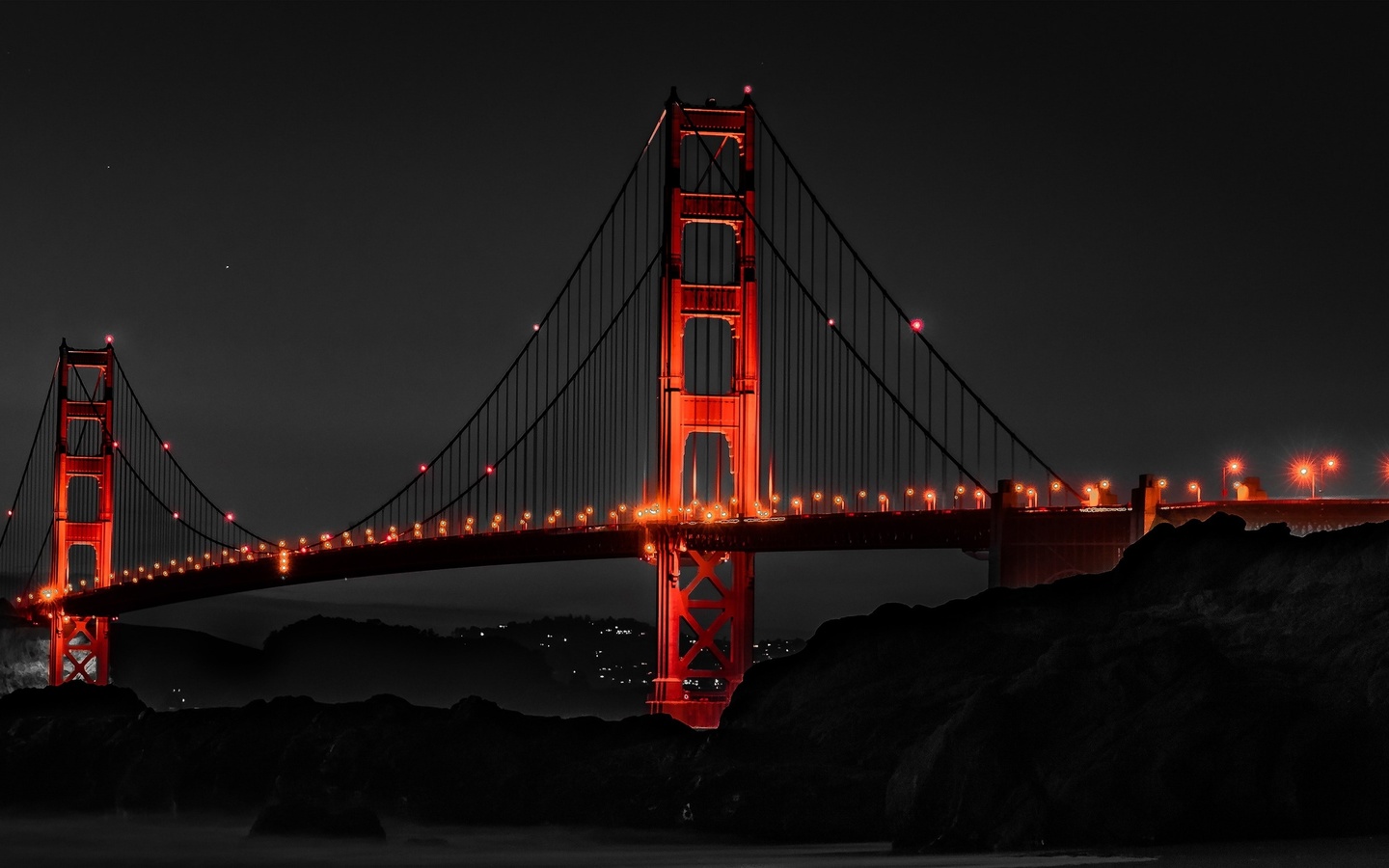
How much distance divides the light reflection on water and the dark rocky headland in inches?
16.8

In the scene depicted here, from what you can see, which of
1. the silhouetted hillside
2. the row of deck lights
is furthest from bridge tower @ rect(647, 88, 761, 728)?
the silhouetted hillside

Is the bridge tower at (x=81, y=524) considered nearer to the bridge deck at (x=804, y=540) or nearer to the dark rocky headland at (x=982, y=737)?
the bridge deck at (x=804, y=540)

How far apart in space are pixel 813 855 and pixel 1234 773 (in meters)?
4.85

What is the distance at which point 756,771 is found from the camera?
27.6 meters

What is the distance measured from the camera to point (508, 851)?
2759cm

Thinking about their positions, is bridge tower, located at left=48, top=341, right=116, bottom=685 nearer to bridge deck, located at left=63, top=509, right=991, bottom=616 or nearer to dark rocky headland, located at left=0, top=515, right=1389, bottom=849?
bridge deck, located at left=63, top=509, right=991, bottom=616

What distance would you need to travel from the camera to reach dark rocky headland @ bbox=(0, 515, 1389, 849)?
23062mm

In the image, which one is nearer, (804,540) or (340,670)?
(804,540)

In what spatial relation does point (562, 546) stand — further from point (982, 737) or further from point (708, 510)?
point (982, 737)

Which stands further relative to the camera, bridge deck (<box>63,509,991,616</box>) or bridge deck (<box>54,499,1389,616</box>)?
bridge deck (<box>63,509,991,616</box>)

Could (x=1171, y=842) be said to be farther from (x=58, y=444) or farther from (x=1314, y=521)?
(x=58, y=444)

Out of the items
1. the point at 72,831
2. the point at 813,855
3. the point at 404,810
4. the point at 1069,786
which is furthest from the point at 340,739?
the point at 1069,786

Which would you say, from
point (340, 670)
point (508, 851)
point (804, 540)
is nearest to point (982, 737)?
point (508, 851)

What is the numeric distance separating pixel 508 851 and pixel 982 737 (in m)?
6.94
